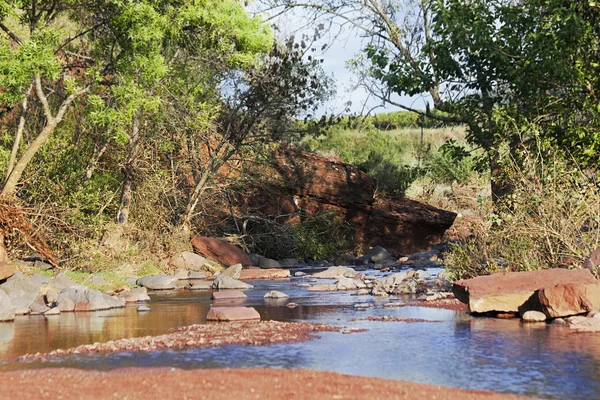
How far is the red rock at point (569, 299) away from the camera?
33.7 ft

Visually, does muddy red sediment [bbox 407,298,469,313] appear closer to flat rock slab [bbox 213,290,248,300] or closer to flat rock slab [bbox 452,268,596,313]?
flat rock slab [bbox 452,268,596,313]

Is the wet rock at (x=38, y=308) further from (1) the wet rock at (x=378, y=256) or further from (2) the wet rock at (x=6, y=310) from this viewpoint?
(1) the wet rock at (x=378, y=256)

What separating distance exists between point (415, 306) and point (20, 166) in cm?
920

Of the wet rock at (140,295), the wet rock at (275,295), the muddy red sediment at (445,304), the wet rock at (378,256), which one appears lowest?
the muddy red sediment at (445,304)

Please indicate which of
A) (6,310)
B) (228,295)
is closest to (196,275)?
(228,295)

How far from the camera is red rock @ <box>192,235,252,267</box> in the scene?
2183cm

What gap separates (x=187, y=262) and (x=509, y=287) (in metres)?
11.4

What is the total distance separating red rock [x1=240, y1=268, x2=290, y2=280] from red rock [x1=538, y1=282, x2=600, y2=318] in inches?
399

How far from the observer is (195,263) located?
20828 mm

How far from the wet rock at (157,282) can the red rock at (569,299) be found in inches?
356

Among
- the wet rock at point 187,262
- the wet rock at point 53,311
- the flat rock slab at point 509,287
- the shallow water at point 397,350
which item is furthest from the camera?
the wet rock at point 187,262

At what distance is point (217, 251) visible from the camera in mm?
21859

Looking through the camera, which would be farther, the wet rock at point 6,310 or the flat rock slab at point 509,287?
the wet rock at point 6,310

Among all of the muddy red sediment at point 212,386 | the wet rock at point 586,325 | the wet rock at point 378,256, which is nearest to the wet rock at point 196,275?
the wet rock at point 378,256
